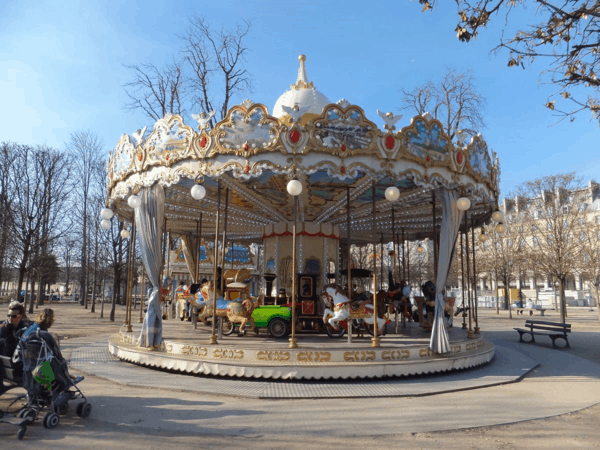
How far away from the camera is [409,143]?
886 cm

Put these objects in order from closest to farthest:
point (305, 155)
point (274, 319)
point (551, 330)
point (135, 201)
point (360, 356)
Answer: point (360, 356), point (305, 155), point (135, 201), point (274, 319), point (551, 330)

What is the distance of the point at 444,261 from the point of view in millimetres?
9297

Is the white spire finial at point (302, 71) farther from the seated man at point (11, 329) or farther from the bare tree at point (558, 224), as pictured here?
the bare tree at point (558, 224)

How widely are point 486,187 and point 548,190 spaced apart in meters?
17.7

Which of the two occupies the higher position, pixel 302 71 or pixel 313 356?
pixel 302 71

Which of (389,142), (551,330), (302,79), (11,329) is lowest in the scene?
(551,330)

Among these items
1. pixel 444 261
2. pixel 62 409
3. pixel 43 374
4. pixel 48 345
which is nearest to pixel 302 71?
pixel 444 261

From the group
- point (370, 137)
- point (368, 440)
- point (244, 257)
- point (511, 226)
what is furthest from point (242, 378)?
point (511, 226)

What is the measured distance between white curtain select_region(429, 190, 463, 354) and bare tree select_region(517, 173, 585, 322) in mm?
15858

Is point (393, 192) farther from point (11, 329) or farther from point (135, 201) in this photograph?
point (11, 329)

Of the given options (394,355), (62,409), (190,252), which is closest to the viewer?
(62,409)

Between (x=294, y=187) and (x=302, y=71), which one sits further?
(x=302, y=71)

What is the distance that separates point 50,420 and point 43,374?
556 mm

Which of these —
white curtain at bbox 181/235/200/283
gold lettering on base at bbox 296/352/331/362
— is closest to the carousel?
gold lettering on base at bbox 296/352/331/362
